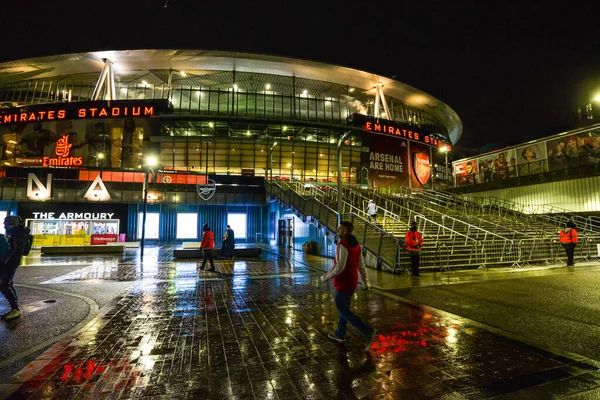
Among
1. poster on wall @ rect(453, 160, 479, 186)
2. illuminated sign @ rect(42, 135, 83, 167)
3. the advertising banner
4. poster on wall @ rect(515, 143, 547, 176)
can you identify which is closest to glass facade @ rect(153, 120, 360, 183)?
illuminated sign @ rect(42, 135, 83, 167)

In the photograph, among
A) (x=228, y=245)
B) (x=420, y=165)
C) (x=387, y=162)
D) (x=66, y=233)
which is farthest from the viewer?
(x=420, y=165)

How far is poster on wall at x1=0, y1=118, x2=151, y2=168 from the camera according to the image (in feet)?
98.4

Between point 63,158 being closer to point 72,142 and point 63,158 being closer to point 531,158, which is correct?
point 72,142

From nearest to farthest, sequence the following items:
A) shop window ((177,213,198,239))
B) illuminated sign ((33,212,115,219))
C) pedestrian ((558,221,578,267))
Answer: pedestrian ((558,221,578,267)) < illuminated sign ((33,212,115,219)) < shop window ((177,213,198,239))

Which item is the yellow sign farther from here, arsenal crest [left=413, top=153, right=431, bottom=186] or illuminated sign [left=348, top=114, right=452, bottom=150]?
arsenal crest [left=413, top=153, right=431, bottom=186]

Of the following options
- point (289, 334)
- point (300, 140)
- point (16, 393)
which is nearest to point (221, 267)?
point (289, 334)

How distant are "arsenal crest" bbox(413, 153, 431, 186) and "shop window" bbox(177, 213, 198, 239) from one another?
24.4 meters

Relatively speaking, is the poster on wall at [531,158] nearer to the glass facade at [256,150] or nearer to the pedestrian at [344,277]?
the glass facade at [256,150]

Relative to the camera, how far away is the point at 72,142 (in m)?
30.0

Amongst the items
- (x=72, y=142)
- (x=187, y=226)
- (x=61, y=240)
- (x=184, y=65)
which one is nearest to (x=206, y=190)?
(x=187, y=226)

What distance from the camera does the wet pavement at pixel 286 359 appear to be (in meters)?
3.35

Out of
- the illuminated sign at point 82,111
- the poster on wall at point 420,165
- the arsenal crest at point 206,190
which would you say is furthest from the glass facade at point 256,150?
the poster on wall at point 420,165

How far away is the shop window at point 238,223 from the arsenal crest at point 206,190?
13.0ft

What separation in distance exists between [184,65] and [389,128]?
881 inches
